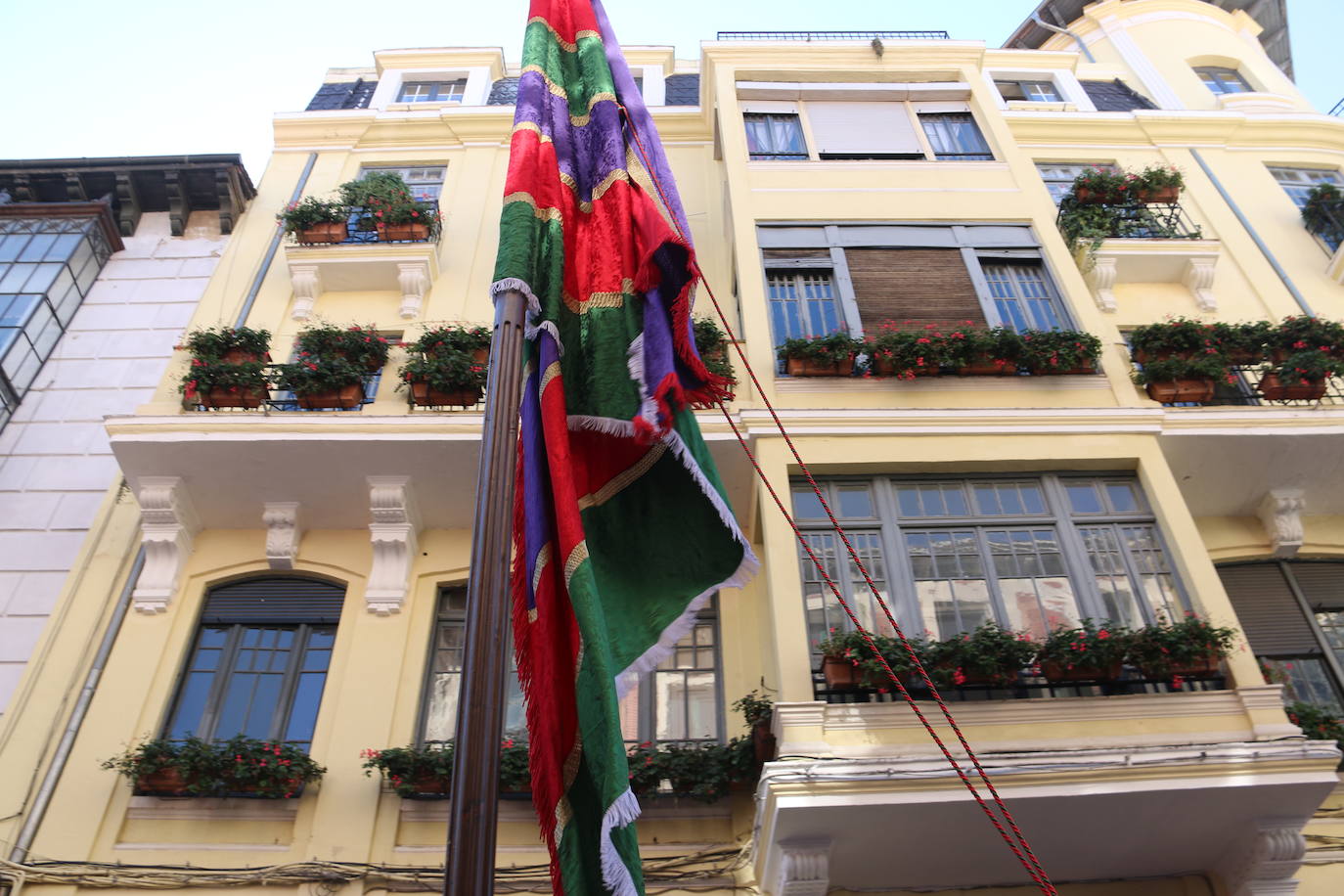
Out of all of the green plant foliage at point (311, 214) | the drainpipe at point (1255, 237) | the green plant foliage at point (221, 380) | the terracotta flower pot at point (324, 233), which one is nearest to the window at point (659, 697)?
the green plant foliage at point (221, 380)

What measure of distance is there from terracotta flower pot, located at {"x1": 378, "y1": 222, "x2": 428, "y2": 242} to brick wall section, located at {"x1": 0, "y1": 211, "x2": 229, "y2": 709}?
2.64 m

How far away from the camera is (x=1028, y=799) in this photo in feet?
22.9

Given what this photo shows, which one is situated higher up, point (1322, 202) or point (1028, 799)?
point (1322, 202)

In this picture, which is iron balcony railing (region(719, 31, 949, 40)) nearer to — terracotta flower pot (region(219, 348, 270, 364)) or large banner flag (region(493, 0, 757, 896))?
terracotta flower pot (region(219, 348, 270, 364))

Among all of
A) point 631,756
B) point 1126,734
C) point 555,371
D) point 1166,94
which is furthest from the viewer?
point 1166,94

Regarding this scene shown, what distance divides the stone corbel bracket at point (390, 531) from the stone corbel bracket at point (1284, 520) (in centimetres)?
879

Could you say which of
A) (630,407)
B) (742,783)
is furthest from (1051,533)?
(630,407)

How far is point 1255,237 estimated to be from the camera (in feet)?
44.3

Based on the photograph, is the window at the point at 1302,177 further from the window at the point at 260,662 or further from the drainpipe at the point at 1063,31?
the window at the point at 260,662

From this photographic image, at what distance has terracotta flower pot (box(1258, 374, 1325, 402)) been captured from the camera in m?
10.3

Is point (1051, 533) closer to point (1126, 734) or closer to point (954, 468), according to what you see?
point (954, 468)

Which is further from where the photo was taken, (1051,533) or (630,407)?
(1051,533)

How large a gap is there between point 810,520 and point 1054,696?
8.18ft

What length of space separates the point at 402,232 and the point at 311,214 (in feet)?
4.11
